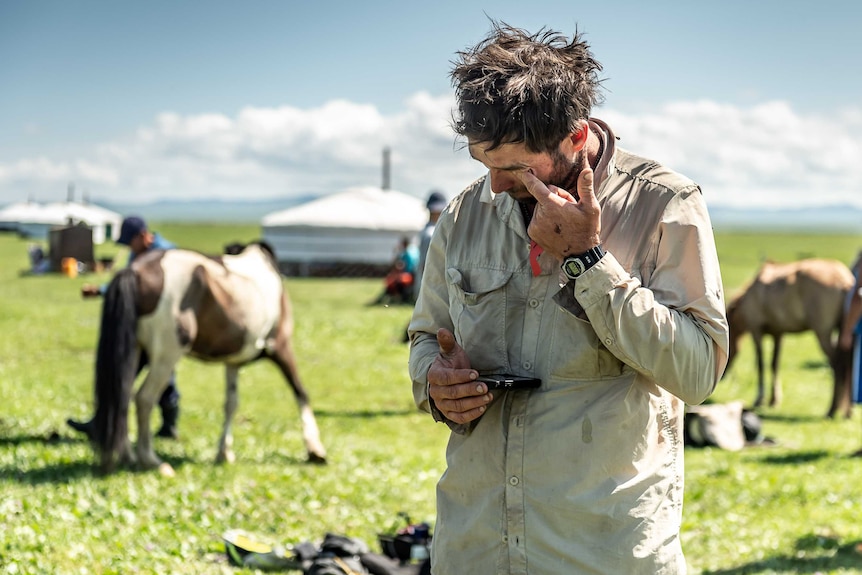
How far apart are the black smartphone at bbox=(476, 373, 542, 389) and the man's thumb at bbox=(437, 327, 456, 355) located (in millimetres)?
90

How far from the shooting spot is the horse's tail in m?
6.03

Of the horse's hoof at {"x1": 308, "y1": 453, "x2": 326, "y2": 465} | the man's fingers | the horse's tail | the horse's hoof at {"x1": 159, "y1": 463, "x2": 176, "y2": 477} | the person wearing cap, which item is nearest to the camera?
the man's fingers

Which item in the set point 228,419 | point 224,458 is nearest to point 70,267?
point 228,419

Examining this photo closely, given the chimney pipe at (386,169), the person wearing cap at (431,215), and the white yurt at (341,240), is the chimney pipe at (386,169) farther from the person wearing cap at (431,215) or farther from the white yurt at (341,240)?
the person wearing cap at (431,215)

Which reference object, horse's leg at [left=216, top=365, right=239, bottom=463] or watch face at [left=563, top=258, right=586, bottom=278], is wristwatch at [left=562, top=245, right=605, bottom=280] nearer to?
watch face at [left=563, top=258, right=586, bottom=278]

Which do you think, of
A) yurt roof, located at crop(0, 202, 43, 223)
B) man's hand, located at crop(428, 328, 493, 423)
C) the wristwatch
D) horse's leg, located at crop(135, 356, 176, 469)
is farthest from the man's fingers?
yurt roof, located at crop(0, 202, 43, 223)

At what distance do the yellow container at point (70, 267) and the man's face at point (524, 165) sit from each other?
31812 mm

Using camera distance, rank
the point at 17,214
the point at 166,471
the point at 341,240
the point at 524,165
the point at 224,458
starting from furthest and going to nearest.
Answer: the point at 17,214 < the point at 341,240 < the point at 224,458 < the point at 166,471 < the point at 524,165

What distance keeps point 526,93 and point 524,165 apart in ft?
0.49

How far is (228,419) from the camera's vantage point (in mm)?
7262

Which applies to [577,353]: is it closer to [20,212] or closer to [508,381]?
[508,381]

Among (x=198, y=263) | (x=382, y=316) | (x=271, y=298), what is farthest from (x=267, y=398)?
(x=382, y=316)

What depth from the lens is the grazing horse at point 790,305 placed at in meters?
11.1

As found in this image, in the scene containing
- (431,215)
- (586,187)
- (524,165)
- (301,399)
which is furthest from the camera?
(431,215)
